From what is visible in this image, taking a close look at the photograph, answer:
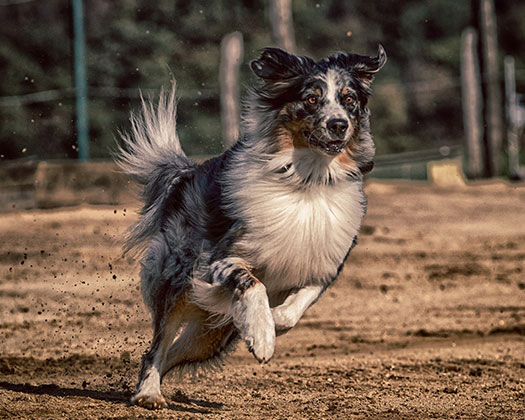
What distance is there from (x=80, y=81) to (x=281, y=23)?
236 inches

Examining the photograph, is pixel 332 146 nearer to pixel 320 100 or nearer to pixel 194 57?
pixel 320 100

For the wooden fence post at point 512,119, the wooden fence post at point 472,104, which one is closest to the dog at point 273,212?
the wooden fence post at point 472,104

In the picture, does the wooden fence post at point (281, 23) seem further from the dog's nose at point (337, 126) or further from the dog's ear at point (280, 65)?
the dog's nose at point (337, 126)

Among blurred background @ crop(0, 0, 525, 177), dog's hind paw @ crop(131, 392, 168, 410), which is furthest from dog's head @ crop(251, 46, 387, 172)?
blurred background @ crop(0, 0, 525, 177)

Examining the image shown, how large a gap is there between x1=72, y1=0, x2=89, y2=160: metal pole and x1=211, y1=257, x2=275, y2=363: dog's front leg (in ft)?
36.6

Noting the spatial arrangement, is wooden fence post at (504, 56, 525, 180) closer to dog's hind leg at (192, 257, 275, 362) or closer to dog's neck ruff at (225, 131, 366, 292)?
dog's neck ruff at (225, 131, 366, 292)

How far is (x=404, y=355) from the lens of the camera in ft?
26.3

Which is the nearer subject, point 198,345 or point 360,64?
point 360,64

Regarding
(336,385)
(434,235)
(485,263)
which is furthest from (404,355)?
(434,235)

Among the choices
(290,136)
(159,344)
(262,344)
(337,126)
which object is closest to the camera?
(262,344)

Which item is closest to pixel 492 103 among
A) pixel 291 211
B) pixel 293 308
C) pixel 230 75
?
pixel 230 75

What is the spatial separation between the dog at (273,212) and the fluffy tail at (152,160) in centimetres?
33

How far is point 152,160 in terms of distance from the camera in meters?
6.81

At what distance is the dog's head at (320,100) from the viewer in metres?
5.65
